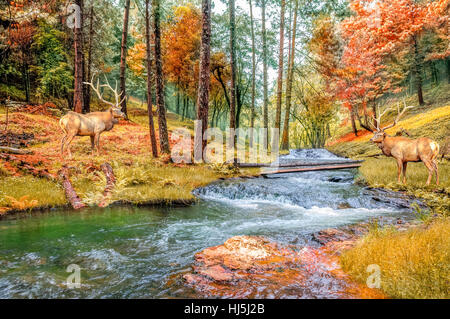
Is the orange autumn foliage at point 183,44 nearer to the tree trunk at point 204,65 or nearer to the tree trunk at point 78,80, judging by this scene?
the tree trunk at point 78,80

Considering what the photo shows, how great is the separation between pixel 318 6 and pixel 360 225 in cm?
2044

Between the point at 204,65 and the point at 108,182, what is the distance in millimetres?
7558

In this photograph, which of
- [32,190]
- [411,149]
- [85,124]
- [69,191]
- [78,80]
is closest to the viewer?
[32,190]

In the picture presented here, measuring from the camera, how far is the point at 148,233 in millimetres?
5223

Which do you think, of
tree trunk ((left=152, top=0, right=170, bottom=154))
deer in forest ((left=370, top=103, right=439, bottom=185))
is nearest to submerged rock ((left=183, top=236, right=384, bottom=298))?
deer in forest ((left=370, top=103, right=439, bottom=185))

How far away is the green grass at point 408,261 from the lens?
2.54m

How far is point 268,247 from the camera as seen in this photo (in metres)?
4.15

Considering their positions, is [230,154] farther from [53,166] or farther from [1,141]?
[1,141]

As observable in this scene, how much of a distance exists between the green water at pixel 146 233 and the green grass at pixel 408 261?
1.37 metres

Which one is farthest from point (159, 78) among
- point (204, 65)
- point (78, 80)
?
point (78, 80)

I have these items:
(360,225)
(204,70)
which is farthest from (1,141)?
(360,225)

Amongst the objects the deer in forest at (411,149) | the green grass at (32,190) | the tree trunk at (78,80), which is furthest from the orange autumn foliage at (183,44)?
the green grass at (32,190)

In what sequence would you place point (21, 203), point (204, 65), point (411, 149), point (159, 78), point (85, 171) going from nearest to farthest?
point (21, 203), point (411, 149), point (85, 171), point (204, 65), point (159, 78)
